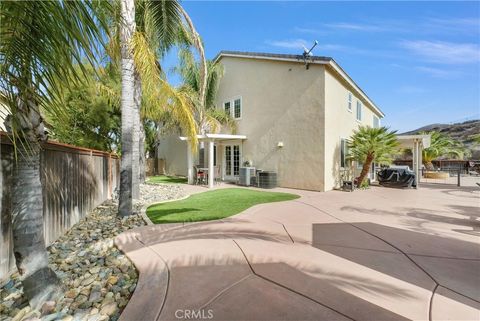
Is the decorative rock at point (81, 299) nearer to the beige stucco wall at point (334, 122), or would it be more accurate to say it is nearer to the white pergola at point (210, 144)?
the white pergola at point (210, 144)

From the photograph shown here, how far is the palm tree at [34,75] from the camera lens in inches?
80.2

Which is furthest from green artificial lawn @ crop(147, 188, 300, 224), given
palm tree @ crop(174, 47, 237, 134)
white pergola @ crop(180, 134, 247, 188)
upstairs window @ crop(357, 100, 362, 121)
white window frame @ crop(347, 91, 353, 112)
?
upstairs window @ crop(357, 100, 362, 121)

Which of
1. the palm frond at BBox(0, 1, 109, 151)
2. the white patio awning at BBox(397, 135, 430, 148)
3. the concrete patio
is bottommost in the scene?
the concrete patio

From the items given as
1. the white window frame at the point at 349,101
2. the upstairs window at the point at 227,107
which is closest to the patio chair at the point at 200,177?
the upstairs window at the point at 227,107

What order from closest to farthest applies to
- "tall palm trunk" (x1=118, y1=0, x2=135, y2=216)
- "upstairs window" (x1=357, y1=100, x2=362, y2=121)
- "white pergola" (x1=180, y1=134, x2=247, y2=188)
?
1. "tall palm trunk" (x1=118, y1=0, x2=135, y2=216)
2. "white pergola" (x1=180, y1=134, x2=247, y2=188)
3. "upstairs window" (x1=357, y1=100, x2=362, y2=121)

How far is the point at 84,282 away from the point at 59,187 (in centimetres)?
275

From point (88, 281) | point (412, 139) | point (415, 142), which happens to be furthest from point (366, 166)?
point (88, 281)

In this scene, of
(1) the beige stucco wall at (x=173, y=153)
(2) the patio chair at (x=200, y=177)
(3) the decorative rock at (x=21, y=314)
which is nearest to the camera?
(3) the decorative rock at (x=21, y=314)

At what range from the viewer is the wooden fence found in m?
3.49

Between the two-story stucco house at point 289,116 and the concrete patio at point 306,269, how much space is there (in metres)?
6.72

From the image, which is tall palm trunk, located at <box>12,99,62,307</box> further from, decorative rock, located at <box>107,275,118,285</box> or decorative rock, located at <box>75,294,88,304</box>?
decorative rock, located at <box>107,275,118,285</box>

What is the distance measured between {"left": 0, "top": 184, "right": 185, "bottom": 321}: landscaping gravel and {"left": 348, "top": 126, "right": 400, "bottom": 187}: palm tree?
12.3 m

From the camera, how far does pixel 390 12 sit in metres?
9.60

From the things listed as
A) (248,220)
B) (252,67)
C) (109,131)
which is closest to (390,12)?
(252,67)
